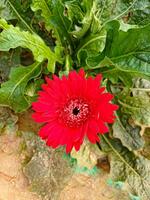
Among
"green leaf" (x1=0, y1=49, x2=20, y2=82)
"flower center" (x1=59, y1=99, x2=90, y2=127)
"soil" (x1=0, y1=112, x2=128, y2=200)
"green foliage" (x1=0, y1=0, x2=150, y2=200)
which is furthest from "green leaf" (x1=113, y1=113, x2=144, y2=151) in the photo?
"green leaf" (x1=0, y1=49, x2=20, y2=82)

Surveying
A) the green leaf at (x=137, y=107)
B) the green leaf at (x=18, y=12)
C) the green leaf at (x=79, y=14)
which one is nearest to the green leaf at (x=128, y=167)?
the green leaf at (x=137, y=107)

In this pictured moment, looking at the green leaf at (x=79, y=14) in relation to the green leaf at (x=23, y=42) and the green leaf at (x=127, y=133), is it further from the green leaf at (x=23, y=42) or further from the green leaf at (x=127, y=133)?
the green leaf at (x=127, y=133)

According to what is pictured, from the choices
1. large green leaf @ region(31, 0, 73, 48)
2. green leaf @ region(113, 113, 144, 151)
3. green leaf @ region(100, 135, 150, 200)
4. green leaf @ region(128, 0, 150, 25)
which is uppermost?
green leaf @ region(128, 0, 150, 25)

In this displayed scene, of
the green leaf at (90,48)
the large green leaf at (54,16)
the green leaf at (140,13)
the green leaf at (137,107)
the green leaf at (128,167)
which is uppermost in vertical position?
the green leaf at (140,13)

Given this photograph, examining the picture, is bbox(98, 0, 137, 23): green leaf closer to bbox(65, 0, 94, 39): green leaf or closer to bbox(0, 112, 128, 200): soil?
bbox(65, 0, 94, 39): green leaf

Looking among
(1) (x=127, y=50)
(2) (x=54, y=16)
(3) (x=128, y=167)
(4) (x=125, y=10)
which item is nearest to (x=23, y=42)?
(2) (x=54, y=16)

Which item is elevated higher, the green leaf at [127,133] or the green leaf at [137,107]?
the green leaf at [137,107]

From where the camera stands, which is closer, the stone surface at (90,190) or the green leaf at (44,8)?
the green leaf at (44,8)

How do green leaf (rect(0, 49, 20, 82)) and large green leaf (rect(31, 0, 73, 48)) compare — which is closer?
large green leaf (rect(31, 0, 73, 48))

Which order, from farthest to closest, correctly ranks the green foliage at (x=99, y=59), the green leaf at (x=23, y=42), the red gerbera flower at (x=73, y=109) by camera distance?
the green foliage at (x=99, y=59), the green leaf at (x=23, y=42), the red gerbera flower at (x=73, y=109)
